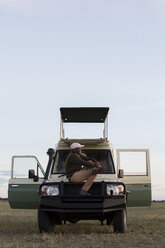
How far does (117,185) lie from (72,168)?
1.07 m

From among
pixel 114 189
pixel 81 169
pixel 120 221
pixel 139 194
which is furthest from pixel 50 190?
pixel 139 194

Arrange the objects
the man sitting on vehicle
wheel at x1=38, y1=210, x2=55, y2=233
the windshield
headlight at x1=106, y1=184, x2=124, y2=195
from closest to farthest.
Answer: the man sitting on vehicle → headlight at x1=106, y1=184, x2=124, y2=195 → wheel at x1=38, y1=210, x2=55, y2=233 → the windshield

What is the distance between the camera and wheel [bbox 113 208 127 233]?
35.6 ft

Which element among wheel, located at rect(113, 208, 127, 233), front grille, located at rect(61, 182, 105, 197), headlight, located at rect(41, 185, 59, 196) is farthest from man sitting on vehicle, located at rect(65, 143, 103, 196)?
wheel, located at rect(113, 208, 127, 233)

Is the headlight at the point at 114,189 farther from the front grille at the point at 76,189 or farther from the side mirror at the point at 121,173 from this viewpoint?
the side mirror at the point at 121,173

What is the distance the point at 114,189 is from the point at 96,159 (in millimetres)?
1835

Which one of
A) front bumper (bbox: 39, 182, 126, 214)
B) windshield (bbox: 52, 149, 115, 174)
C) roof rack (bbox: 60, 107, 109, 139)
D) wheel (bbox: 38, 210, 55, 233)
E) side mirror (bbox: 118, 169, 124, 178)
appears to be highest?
roof rack (bbox: 60, 107, 109, 139)

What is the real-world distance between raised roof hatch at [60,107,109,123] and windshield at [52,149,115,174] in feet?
4.34

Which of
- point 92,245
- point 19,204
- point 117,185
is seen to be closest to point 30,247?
point 92,245

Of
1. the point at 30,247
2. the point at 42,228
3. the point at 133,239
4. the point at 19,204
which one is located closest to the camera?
the point at 30,247

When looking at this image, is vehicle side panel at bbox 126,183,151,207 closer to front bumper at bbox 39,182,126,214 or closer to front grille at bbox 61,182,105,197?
front bumper at bbox 39,182,126,214

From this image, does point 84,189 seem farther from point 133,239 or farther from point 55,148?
point 55,148

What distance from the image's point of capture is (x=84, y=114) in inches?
546

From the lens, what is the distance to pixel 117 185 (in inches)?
422
